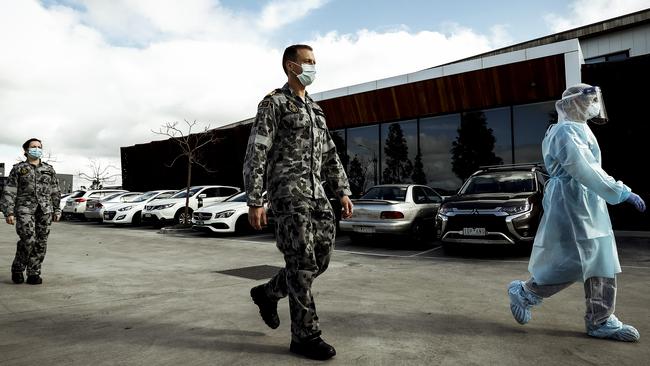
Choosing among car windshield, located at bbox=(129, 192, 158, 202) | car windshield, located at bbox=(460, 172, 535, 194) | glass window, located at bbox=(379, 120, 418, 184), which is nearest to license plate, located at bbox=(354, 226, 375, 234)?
car windshield, located at bbox=(460, 172, 535, 194)

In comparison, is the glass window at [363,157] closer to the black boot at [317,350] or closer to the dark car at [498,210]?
the dark car at [498,210]

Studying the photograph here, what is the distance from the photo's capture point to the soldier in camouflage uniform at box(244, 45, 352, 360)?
9.66 feet

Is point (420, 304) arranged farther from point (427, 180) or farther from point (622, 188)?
point (427, 180)

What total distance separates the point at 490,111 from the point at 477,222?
7.62 metres

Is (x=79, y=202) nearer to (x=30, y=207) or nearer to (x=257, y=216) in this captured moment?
(x=30, y=207)

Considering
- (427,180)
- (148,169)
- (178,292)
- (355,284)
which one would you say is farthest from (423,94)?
(148,169)

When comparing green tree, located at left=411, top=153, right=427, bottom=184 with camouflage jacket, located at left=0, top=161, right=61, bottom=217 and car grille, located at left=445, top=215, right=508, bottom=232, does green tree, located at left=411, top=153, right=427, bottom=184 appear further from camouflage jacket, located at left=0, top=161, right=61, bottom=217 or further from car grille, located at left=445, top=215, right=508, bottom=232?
camouflage jacket, located at left=0, top=161, right=61, bottom=217

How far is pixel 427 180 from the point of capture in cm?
1552

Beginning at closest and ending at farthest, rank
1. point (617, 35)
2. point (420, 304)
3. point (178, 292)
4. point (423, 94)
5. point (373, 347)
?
point (373, 347)
point (420, 304)
point (178, 292)
point (423, 94)
point (617, 35)

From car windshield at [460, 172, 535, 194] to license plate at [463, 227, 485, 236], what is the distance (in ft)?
3.93

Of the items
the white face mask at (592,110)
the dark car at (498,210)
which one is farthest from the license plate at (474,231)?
the white face mask at (592,110)

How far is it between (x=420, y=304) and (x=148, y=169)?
1104 inches

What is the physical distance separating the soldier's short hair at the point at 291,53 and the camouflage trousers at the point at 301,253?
1078mm

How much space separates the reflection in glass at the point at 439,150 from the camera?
15.0m
